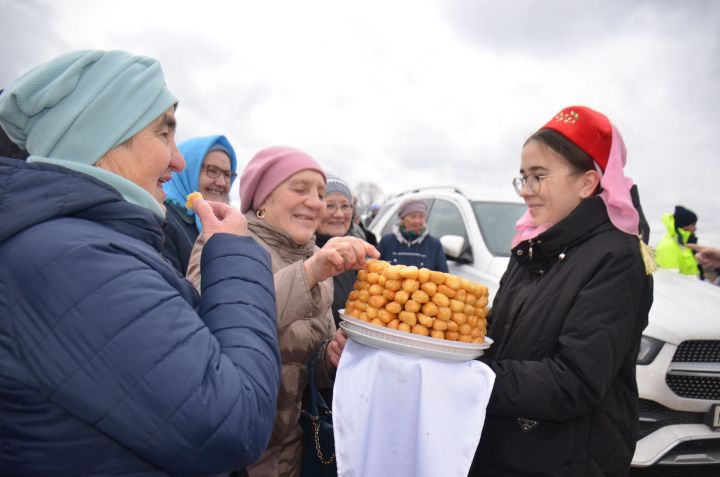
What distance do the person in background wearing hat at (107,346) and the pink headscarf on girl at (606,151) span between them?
155 cm

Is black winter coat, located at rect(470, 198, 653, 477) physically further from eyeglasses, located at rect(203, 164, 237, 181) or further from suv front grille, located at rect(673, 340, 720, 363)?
eyeglasses, located at rect(203, 164, 237, 181)

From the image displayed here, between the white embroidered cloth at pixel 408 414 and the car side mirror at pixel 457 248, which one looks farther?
the car side mirror at pixel 457 248

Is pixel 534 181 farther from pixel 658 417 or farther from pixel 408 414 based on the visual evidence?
pixel 658 417

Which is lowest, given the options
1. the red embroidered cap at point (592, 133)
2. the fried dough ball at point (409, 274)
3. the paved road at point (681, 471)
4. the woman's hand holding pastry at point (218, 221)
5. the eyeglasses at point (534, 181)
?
the paved road at point (681, 471)

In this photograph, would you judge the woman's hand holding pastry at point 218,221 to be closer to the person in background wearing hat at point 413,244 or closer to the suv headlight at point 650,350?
the suv headlight at point 650,350

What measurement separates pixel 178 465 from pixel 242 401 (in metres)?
0.18

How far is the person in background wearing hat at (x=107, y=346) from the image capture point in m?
0.91

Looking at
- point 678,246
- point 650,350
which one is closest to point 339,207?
point 650,350

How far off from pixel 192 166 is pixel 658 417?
13.3 ft

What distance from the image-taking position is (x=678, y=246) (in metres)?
7.52

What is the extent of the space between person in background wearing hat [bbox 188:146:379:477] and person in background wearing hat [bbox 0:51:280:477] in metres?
0.72

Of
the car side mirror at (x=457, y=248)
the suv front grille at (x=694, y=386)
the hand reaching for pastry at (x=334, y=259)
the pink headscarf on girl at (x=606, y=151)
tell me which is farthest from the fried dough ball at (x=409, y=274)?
the car side mirror at (x=457, y=248)

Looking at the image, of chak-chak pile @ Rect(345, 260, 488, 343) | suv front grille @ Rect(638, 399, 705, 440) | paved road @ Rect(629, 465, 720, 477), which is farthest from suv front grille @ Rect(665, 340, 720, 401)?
chak-chak pile @ Rect(345, 260, 488, 343)

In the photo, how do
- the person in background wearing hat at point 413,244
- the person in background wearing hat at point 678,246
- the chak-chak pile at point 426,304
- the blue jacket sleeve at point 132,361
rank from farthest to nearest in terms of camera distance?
the person in background wearing hat at point 678,246 → the person in background wearing hat at point 413,244 → the chak-chak pile at point 426,304 → the blue jacket sleeve at point 132,361
